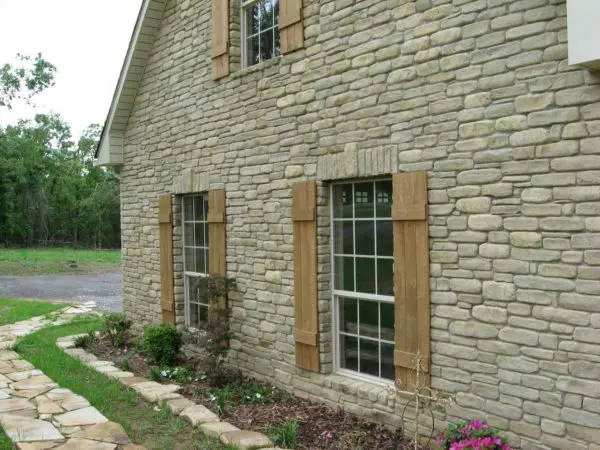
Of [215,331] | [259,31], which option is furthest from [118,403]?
[259,31]

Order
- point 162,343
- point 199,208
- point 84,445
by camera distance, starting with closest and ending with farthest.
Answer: point 84,445, point 162,343, point 199,208

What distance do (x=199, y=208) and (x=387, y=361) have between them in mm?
4108

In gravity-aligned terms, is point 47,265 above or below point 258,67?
below

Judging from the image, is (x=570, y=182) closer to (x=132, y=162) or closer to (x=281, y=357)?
(x=281, y=357)

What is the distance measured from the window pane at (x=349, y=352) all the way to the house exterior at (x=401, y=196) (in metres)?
0.02

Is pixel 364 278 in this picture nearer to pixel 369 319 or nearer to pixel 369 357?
pixel 369 319

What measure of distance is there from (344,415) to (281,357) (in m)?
1.22

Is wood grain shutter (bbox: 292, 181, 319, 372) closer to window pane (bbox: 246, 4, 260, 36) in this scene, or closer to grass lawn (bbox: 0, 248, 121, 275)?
window pane (bbox: 246, 4, 260, 36)

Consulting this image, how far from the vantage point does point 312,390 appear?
6148 mm

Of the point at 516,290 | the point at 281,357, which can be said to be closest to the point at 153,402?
the point at 281,357

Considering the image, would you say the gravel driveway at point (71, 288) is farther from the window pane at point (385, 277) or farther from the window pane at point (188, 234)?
the window pane at point (385, 277)

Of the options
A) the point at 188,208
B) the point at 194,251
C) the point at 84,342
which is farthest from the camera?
the point at 84,342

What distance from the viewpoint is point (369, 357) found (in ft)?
18.9

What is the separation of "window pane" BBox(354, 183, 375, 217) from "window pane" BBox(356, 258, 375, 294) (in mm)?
473
